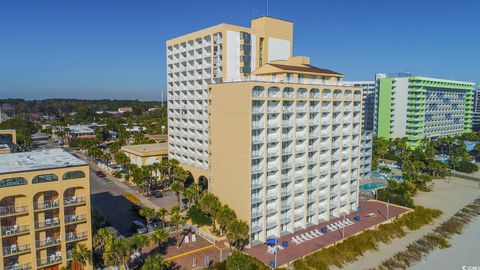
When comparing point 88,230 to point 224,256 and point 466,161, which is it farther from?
point 466,161

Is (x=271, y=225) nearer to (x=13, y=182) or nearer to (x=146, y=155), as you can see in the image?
(x=13, y=182)

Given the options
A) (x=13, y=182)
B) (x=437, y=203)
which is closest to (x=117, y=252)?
(x=13, y=182)

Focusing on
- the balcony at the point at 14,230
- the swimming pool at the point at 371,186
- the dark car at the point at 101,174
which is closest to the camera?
the balcony at the point at 14,230

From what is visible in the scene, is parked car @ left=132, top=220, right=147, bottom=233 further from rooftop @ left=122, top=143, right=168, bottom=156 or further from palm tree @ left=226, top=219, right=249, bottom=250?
rooftop @ left=122, top=143, right=168, bottom=156

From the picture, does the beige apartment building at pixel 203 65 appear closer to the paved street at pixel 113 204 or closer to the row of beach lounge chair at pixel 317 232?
the paved street at pixel 113 204

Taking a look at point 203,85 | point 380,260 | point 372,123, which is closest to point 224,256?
point 380,260

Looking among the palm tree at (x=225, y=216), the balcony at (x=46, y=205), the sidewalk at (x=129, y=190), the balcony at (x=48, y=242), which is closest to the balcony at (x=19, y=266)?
the balcony at (x=48, y=242)

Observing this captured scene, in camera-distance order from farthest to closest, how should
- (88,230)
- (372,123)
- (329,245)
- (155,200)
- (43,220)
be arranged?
(372,123)
(155,200)
(329,245)
(88,230)
(43,220)
